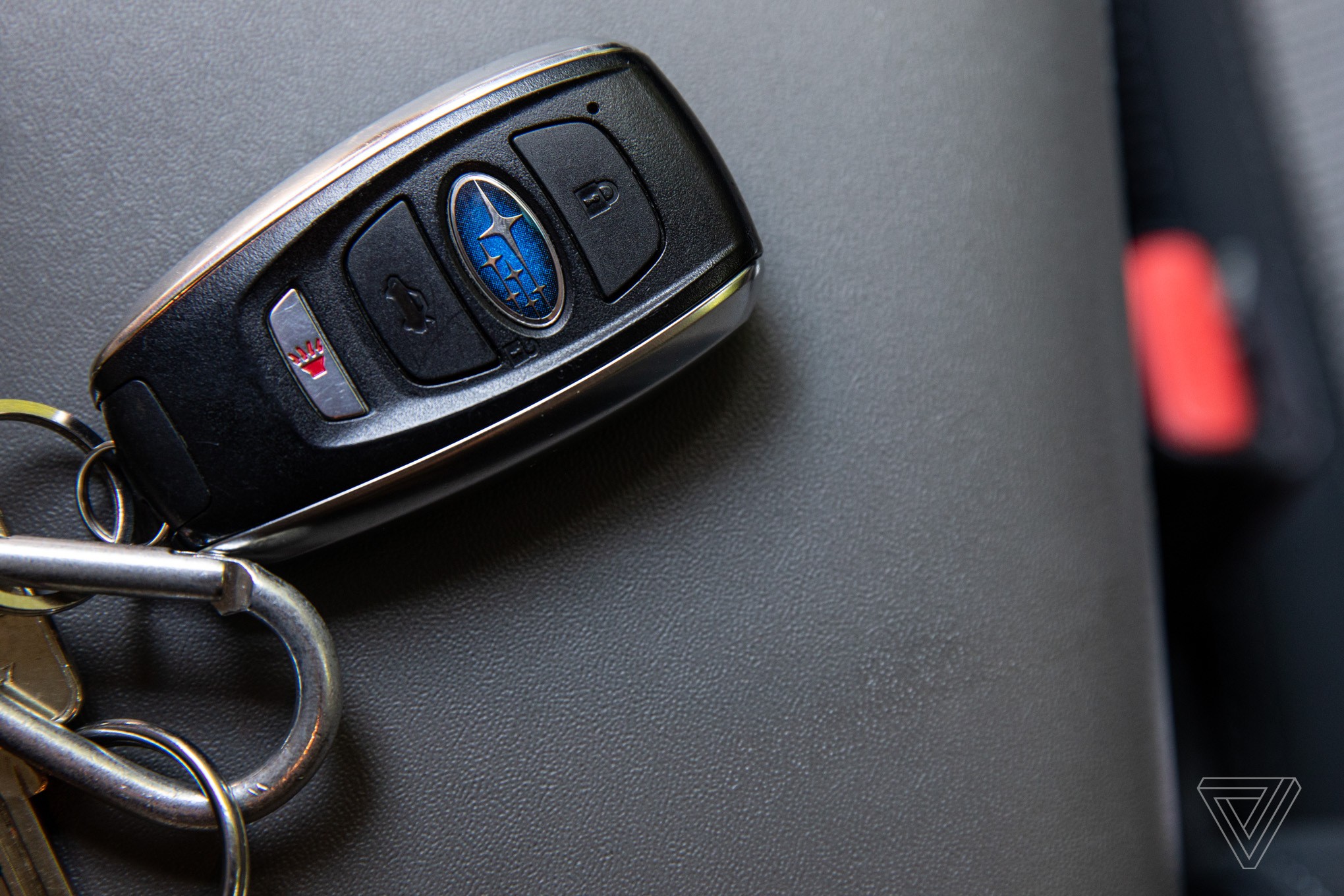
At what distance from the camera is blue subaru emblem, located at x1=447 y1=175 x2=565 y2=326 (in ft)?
1.40

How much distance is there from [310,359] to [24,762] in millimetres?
201

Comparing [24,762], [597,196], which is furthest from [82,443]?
[597,196]

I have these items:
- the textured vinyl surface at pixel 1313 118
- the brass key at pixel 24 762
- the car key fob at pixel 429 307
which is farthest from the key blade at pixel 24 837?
the textured vinyl surface at pixel 1313 118

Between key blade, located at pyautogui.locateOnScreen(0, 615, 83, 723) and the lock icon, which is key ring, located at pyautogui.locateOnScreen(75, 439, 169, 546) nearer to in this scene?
key blade, located at pyautogui.locateOnScreen(0, 615, 83, 723)

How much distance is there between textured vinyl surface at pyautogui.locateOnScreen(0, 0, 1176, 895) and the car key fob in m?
0.03

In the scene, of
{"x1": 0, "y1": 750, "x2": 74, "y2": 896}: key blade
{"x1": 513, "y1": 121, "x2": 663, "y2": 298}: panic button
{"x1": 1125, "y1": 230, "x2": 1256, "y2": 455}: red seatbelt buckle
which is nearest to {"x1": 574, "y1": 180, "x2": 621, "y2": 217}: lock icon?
{"x1": 513, "y1": 121, "x2": 663, "y2": 298}: panic button

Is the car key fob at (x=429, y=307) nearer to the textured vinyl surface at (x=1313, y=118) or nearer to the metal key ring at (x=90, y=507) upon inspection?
the metal key ring at (x=90, y=507)

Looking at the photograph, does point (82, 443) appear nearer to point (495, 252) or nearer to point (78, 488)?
point (78, 488)

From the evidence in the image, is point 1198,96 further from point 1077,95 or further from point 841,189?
point 841,189

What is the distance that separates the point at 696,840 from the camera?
1.44 feet

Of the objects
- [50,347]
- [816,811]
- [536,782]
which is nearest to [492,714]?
[536,782]

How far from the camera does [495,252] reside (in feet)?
1.40

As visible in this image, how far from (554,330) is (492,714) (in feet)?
0.57

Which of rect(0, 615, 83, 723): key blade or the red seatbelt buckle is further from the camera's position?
the red seatbelt buckle
